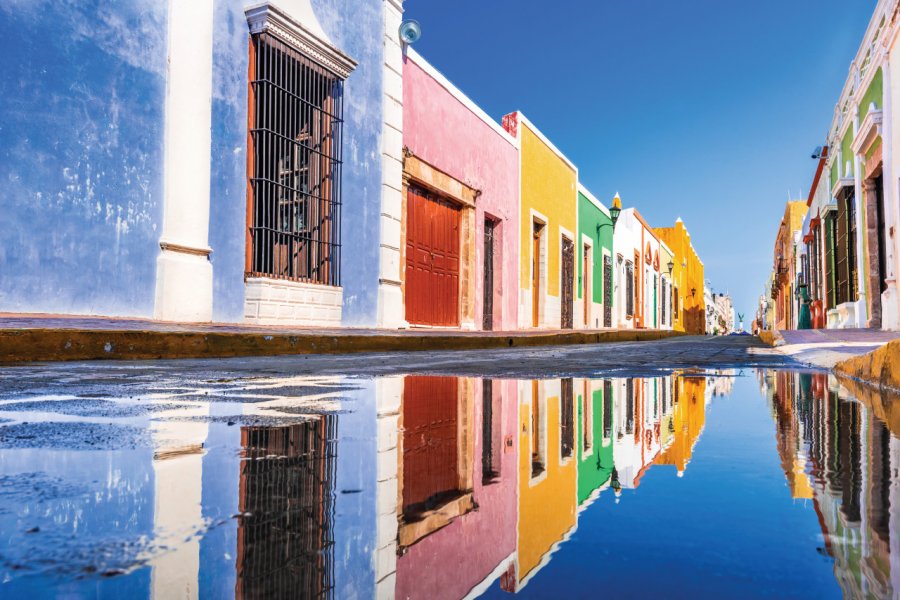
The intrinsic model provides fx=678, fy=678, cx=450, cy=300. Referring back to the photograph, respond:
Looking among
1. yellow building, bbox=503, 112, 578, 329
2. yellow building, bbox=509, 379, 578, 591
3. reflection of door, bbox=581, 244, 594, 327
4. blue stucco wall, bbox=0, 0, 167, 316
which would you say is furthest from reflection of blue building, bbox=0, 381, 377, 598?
reflection of door, bbox=581, 244, 594, 327

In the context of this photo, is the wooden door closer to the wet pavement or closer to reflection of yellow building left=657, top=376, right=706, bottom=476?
reflection of yellow building left=657, top=376, right=706, bottom=476

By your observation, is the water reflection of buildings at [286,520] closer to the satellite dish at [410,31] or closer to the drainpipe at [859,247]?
the satellite dish at [410,31]

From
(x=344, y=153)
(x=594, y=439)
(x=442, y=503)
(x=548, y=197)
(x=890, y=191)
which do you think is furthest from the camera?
(x=548, y=197)

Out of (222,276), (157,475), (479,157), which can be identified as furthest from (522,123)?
(157,475)

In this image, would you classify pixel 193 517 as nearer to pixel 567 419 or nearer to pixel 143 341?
pixel 567 419

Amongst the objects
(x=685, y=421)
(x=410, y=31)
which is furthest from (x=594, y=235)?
(x=685, y=421)

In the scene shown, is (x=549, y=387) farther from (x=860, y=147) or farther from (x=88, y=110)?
(x=860, y=147)

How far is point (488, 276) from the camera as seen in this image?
14258 mm

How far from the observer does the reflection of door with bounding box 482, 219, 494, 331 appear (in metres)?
14.1

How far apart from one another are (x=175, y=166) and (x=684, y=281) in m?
42.2

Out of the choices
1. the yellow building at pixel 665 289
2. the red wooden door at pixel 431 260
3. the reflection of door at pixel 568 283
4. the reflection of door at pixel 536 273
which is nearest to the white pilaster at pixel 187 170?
the red wooden door at pixel 431 260

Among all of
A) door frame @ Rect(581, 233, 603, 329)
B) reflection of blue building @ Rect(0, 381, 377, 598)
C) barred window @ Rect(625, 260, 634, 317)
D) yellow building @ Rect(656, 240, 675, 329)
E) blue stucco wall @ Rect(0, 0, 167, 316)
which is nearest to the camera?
reflection of blue building @ Rect(0, 381, 377, 598)

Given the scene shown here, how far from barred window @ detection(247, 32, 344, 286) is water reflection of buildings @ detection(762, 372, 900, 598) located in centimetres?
617

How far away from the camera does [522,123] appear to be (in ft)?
51.4
